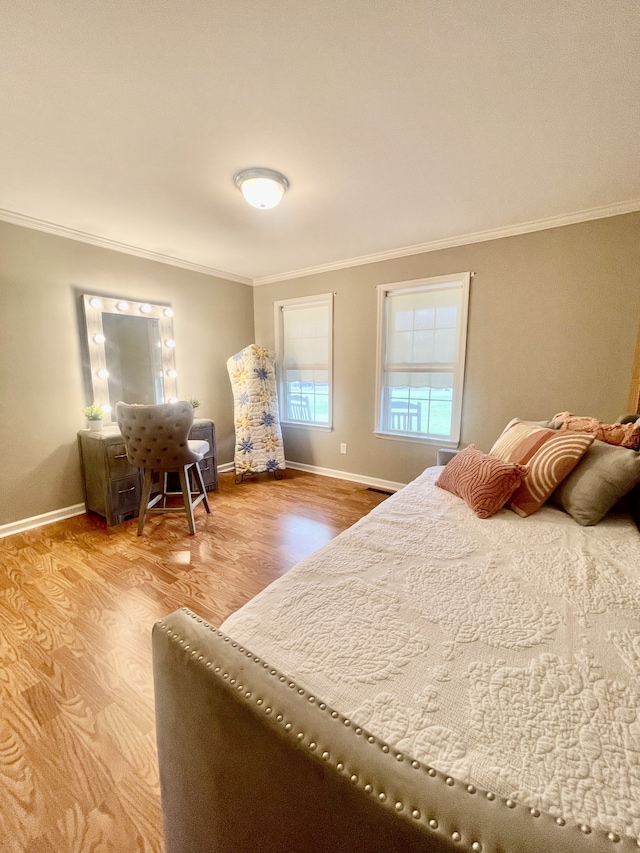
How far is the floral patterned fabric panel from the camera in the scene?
3750 millimetres

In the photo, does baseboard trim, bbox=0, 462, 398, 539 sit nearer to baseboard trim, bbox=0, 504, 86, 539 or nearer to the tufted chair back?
baseboard trim, bbox=0, 504, 86, 539

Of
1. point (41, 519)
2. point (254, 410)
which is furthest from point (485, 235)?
point (41, 519)

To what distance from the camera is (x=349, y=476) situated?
12.8ft

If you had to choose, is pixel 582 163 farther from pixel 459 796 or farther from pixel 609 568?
pixel 459 796

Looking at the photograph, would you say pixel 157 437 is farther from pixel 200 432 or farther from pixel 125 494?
pixel 200 432

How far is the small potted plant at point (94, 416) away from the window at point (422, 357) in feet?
8.46

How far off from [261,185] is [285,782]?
247 cm

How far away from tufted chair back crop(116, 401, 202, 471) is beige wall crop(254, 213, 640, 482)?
1.93 metres

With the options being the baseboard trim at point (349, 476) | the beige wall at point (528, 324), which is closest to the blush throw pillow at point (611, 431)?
the beige wall at point (528, 324)

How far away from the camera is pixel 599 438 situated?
5.46 feet

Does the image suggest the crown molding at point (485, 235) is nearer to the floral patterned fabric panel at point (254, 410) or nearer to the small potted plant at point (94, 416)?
the floral patterned fabric panel at point (254, 410)

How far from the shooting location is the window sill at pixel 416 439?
3.21 metres

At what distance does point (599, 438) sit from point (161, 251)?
3751 mm

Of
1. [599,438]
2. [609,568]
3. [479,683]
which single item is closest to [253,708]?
[479,683]
